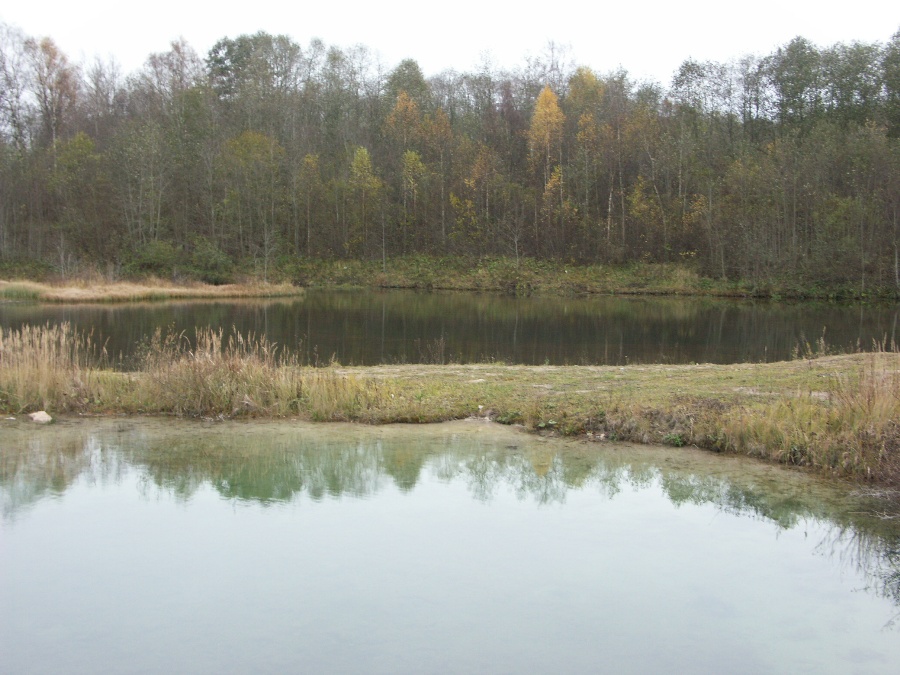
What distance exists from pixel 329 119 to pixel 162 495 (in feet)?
227

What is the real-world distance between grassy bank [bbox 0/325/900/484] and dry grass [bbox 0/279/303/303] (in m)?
28.0

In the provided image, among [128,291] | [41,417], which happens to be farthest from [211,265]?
[41,417]

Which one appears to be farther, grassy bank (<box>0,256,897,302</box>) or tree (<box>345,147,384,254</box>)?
tree (<box>345,147,384,254</box>)

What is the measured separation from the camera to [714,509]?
8000mm

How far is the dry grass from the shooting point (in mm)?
38062

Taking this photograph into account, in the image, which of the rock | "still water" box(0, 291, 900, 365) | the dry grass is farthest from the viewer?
the dry grass

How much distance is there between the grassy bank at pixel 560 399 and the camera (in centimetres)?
909

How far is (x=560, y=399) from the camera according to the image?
11.7m

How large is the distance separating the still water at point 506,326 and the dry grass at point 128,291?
2.72 metres

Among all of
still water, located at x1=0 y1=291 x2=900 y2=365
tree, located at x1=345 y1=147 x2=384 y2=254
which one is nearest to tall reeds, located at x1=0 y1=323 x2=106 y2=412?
still water, located at x1=0 y1=291 x2=900 y2=365

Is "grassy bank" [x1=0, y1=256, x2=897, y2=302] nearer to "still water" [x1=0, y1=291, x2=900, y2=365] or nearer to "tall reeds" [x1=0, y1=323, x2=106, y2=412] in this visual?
"still water" [x1=0, y1=291, x2=900, y2=365]

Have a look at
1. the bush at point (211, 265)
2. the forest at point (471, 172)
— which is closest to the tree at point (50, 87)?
the forest at point (471, 172)

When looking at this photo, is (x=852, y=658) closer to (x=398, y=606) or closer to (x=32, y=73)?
(x=398, y=606)

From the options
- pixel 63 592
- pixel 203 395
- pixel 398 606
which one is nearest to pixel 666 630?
pixel 398 606
